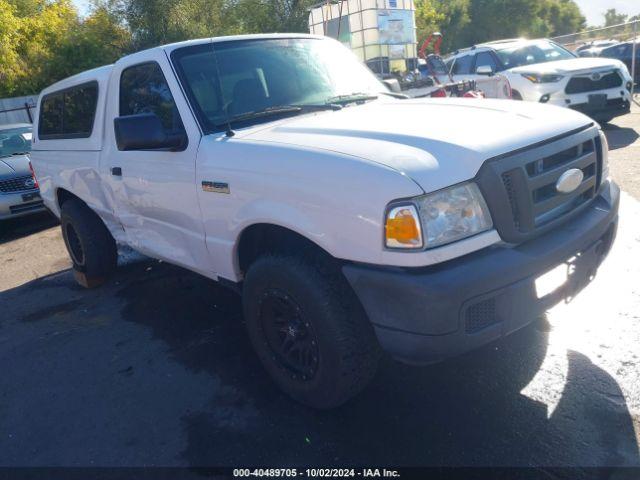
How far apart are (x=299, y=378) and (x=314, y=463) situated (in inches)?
19.5

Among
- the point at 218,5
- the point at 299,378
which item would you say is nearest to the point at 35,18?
the point at 218,5

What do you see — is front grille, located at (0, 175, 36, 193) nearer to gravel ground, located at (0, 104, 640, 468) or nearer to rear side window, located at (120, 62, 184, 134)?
gravel ground, located at (0, 104, 640, 468)

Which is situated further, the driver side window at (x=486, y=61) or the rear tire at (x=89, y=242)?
the driver side window at (x=486, y=61)

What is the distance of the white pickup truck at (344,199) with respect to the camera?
7.79 feet

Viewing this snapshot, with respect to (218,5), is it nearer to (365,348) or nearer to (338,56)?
(338,56)

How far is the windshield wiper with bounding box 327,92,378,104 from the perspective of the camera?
3740 mm

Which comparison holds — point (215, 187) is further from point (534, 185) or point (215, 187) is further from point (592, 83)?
point (592, 83)

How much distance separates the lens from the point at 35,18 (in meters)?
24.1

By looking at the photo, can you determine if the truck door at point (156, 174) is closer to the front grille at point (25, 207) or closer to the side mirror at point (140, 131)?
the side mirror at point (140, 131)

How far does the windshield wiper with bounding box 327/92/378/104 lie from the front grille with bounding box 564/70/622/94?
695 cm

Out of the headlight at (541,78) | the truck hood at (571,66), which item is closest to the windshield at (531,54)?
the truck hood at (571,66)

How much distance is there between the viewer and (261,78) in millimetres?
3676

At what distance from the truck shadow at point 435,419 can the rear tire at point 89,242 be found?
2.05 metres

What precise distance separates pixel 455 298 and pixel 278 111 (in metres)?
1.78
